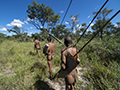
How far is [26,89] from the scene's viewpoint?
6.39 ft

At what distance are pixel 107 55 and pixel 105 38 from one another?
144cm

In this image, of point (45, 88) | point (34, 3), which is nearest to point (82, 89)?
point (45, 88)

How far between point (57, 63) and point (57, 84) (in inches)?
59.2

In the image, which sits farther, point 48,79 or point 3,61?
point 3,61

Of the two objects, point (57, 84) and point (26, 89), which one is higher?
point (26, 89)

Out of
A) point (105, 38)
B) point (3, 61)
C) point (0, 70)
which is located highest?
point (105, 38)

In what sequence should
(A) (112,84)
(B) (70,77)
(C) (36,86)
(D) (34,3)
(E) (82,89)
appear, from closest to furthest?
(B) (70,77)
(A) (112,84)
(E) (82,89)
(C) (36,86)
(D) (34,3)

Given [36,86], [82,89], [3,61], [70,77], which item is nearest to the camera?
[70,77]

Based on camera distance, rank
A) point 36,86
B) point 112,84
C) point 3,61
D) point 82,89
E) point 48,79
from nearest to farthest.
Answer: point 112,84 → point 82,89 → point 36,86 → point 48,79 → point 3,61

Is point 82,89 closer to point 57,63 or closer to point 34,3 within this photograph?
point 57,63

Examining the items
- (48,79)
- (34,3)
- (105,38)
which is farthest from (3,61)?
(34,3)

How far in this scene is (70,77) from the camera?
1395mm

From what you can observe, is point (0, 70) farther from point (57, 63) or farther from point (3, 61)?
point (57, 63)

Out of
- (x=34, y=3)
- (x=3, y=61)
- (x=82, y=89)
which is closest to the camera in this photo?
(x=82, y=89)
